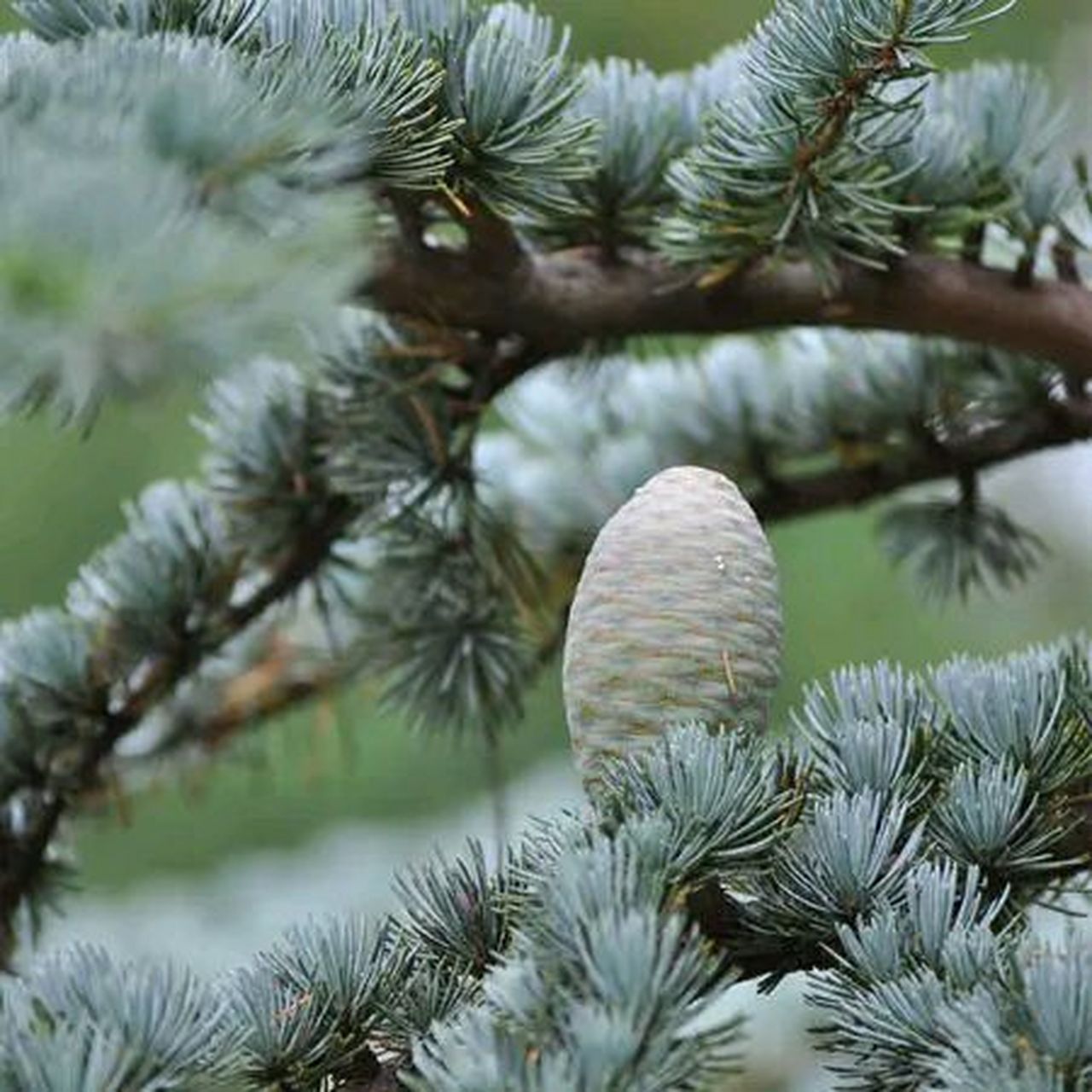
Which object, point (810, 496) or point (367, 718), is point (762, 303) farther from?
point (367, 718)

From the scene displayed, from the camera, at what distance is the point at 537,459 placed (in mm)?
848

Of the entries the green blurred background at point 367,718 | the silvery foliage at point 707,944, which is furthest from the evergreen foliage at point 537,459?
the green blurred background at point 367,718

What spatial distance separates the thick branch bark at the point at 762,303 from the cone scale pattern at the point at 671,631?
149mm

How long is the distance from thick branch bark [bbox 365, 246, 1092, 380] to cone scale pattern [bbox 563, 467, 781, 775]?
15 centimetres

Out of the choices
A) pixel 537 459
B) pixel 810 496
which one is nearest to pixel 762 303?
pixel 810 496

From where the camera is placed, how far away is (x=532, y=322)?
615 millimetres

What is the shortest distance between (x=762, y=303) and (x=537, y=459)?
244 millimetres

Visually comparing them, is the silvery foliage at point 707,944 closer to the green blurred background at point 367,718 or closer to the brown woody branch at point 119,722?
the brown woody branch at point 119,722

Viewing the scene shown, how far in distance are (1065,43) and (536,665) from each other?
1370 mm

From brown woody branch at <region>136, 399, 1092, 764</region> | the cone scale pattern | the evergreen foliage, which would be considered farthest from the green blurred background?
the cone scale pattern

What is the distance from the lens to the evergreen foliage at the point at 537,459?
354 mm

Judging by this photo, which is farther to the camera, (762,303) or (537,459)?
(537,459)

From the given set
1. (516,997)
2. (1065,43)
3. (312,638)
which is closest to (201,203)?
(516,997)

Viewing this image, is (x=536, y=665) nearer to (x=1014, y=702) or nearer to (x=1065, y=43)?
(x=1014, y=702)
